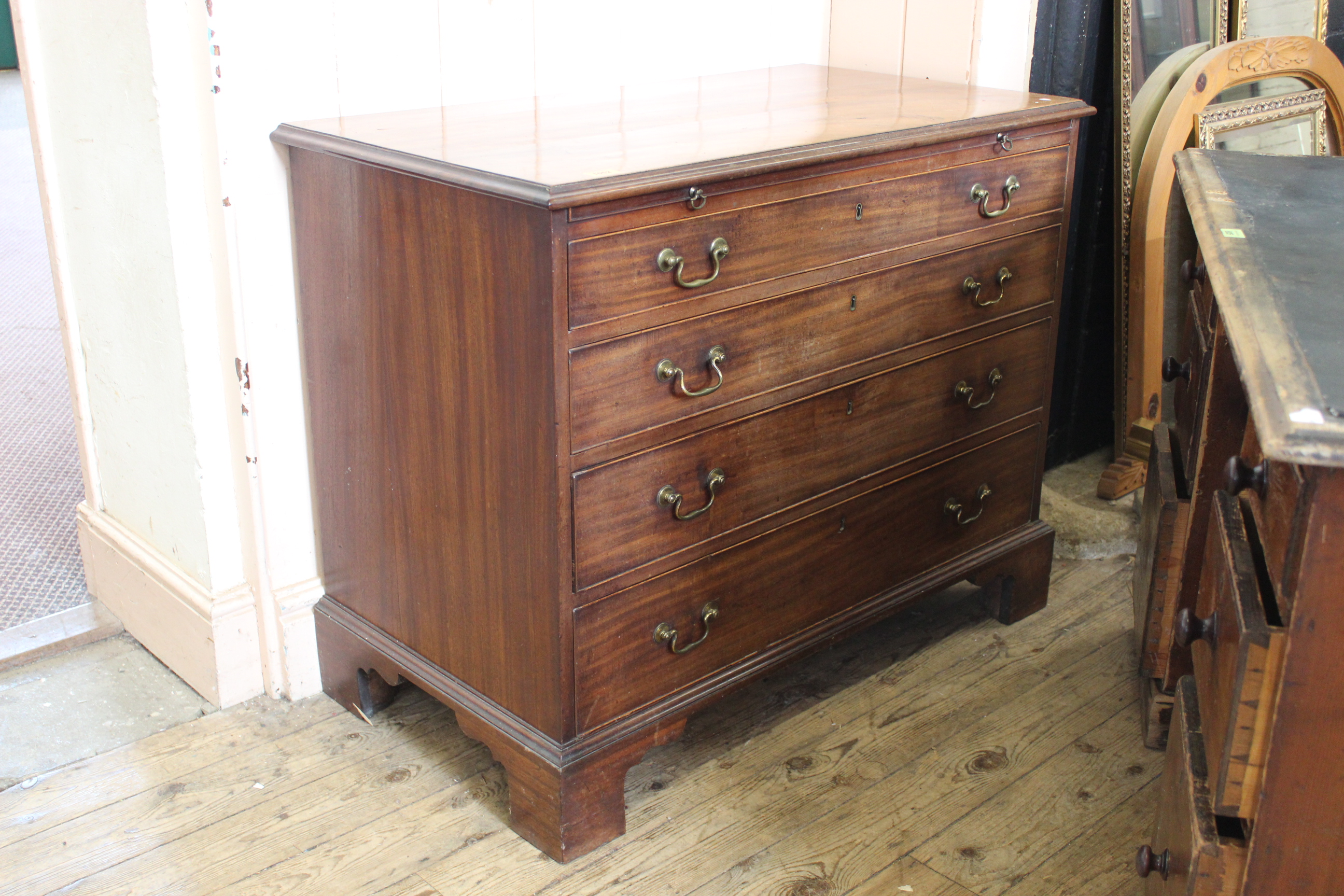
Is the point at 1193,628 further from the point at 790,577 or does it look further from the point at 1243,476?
the point at 790,577

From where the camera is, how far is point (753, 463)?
184 cm

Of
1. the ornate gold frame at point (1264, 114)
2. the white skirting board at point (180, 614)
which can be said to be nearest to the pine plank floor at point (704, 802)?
the white skirting board at point (180, 614)

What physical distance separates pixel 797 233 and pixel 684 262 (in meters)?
0.23

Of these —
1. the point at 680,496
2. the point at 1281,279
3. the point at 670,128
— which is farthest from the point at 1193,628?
the point at 670,128

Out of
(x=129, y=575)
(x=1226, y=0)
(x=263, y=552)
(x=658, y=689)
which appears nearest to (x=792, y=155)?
(x=658, y=689)

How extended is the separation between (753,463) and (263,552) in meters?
0.84

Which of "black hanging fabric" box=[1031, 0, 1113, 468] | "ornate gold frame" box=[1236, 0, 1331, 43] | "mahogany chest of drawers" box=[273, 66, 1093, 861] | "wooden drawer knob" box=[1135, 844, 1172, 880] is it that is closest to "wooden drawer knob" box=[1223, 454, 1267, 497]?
"wooden drawer knob" box=[1135, 844, 1172, 880]

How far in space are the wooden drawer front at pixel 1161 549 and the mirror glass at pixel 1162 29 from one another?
1.02 meters

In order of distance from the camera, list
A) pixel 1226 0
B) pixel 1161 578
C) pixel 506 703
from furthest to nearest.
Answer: pixel 1226 0
pixel 1161 578
pixel 506 703

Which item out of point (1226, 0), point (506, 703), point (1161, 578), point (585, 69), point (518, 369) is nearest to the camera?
point (518, 369)

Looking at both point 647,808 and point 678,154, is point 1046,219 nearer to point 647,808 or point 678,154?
point 678,154

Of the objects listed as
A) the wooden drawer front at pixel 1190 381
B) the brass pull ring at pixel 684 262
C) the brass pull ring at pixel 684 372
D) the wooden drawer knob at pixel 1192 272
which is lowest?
the wooden drawer front at pixel 1190 381

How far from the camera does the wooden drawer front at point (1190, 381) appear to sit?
1822 millimetres

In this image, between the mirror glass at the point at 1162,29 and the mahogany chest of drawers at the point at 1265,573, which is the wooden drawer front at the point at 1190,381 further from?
the mirror glass at the point at 1162,29
